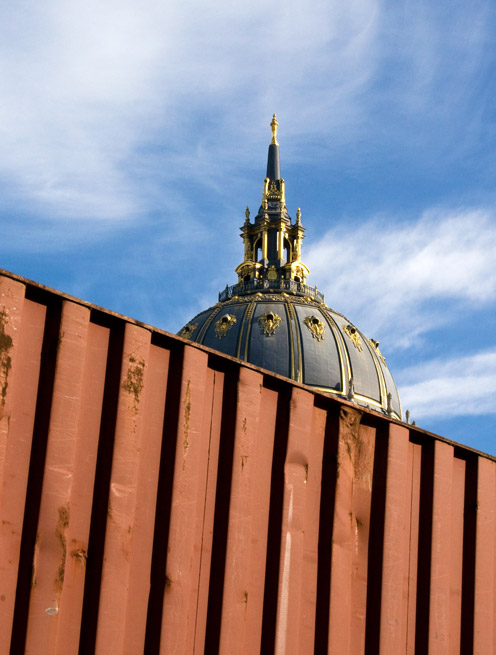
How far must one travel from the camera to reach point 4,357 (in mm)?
5328

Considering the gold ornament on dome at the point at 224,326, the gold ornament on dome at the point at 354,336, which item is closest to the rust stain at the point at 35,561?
the gold ornament on dome at the point at 224,326

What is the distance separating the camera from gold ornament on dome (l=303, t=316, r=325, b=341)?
67500mm

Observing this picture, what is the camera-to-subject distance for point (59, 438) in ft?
18.0

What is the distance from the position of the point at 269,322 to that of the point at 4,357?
61.6 meters

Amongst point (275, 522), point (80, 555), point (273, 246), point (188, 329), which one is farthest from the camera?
point (273, 246)

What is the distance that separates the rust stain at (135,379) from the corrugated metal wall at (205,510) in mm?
12

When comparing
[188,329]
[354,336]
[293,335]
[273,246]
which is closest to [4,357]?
[293,335]

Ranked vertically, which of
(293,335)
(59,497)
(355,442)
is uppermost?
(293,335)

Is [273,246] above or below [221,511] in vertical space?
above

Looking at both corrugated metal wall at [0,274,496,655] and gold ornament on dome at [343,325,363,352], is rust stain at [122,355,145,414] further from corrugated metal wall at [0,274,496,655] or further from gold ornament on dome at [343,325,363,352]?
gold ornament on dome at [343,325,363,352]

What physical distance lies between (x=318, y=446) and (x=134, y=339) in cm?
170

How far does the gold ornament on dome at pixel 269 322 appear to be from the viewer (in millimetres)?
66438

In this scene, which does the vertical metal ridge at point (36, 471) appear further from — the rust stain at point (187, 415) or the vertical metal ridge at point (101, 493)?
the rust stain at point (187, 415)

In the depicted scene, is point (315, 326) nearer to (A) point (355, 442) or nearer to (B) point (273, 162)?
(B) point (273, 162)
